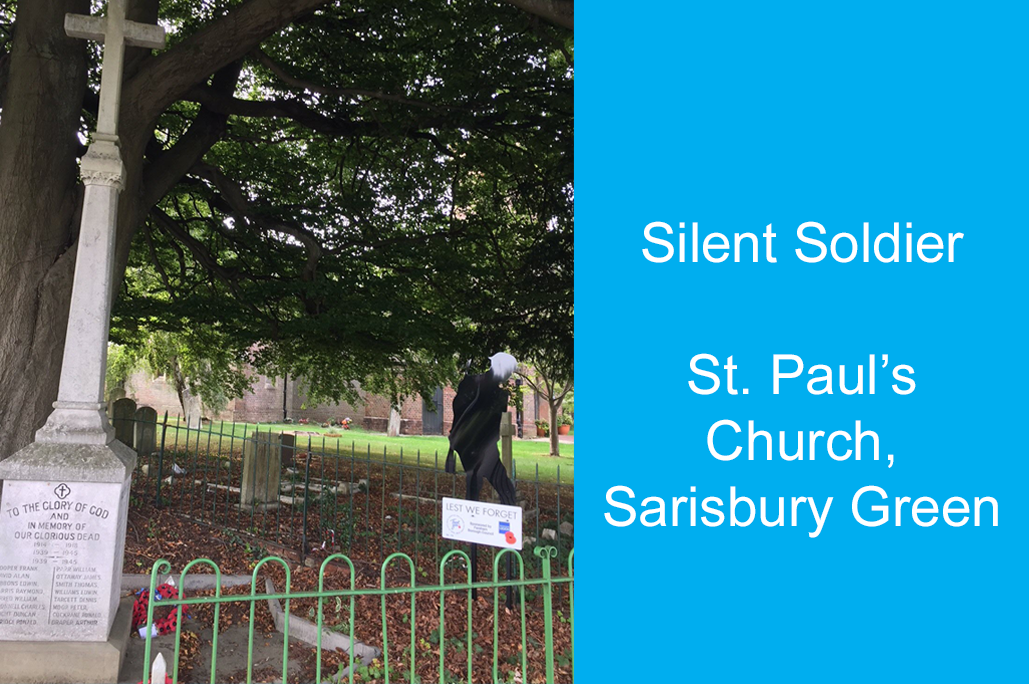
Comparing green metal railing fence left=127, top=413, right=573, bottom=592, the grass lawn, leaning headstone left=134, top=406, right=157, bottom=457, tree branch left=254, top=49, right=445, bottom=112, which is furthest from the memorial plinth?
the grass lawn

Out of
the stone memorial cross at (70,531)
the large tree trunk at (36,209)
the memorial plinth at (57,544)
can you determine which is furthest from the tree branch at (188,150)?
the memorial plinth at (57,544)

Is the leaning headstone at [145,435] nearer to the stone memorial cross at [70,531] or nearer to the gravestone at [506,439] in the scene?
the gravestone at [506,439]

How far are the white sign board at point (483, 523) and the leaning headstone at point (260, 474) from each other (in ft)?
13.6

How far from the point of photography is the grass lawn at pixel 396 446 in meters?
15.6

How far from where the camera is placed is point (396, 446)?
21094 mm

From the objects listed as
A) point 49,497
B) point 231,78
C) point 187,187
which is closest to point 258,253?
point 187,187

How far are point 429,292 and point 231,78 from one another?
401cm

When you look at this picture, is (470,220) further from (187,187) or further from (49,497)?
(49,497)

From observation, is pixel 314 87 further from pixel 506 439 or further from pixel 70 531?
pixel 70 531

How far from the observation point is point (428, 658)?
5215mm

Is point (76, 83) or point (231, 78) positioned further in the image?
point (231, 78)

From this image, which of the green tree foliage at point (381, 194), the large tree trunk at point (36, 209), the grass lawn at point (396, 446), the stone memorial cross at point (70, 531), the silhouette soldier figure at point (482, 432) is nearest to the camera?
the stone memorial cross at point (70, 531)

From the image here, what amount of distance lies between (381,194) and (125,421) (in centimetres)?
544

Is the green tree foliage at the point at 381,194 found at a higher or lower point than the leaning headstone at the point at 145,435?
higher
